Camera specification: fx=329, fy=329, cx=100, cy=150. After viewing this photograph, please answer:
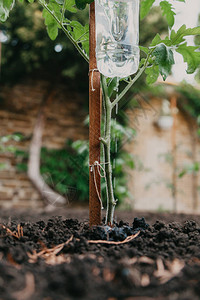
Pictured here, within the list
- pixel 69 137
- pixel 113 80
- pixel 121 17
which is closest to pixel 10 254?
pixel 113 80

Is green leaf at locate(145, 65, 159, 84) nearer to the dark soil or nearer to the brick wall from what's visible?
the dark soil

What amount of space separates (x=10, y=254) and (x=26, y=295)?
0.96ft

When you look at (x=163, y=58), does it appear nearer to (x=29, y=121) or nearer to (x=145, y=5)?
(x=145, y=5)

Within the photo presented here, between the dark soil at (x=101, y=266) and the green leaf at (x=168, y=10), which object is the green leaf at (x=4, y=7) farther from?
the dark soil at (x=101, y=266)

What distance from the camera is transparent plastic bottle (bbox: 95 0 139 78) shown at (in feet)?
3.46

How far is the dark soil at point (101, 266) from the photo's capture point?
0.50 m

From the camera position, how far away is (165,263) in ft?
2.24

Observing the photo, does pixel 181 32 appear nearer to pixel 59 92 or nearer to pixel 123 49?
pixel 123 49

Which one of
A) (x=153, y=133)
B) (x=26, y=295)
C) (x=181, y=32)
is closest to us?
(x=26, y=295)

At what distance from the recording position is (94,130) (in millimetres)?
1138

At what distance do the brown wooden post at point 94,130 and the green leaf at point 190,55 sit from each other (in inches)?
11.5

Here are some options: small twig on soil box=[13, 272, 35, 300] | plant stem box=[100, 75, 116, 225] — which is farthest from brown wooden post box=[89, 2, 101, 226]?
small twig on soil box=[13, 272, 35, 300]

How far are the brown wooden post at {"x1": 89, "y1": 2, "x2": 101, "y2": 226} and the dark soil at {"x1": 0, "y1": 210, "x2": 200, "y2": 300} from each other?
0.36 ft

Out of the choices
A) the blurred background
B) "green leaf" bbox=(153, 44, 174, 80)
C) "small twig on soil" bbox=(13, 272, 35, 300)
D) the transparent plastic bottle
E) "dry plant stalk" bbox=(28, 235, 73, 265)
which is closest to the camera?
"small twig on soil" bbox=(13, 272, 35, 300)
